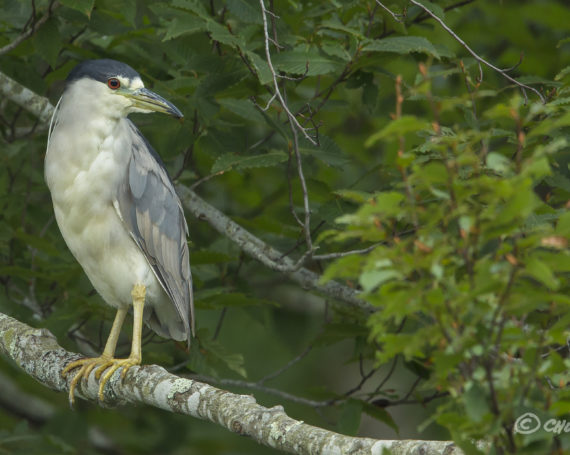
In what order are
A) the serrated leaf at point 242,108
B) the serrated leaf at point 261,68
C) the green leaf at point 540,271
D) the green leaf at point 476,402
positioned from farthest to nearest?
the serrated leaf at point 242,108 < the serrated leaf at point 261,68 < the green leaf at point 476,402 < the green leaf at point 540,271

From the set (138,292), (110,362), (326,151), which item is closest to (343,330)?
(326,151)

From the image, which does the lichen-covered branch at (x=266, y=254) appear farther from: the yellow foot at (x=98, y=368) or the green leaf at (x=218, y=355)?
the yellow foot at (x=98, y=368)

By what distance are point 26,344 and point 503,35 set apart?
353 centimetres

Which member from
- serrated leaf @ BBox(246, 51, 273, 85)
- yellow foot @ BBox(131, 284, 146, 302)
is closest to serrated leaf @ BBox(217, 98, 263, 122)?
serrated leaf @ BBox(246, 51, 273, 85)

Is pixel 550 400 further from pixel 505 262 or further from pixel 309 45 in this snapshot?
pixel 309 45

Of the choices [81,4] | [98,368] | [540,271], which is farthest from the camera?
[98,368]

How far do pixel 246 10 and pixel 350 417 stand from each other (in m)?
1.80

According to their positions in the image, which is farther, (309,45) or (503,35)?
(503,35)

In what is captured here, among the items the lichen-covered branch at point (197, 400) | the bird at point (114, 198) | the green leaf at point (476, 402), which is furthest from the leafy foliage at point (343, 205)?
the lichen-covered branch at point (197, 400)

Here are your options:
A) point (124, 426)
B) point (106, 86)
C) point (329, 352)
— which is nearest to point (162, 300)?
point (106, 86)

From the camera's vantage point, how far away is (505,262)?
4.95 ft

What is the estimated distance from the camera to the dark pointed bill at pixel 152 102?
10.7 feet

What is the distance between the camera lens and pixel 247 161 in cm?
328

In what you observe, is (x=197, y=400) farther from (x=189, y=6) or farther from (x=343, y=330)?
(x=189, y=6)
